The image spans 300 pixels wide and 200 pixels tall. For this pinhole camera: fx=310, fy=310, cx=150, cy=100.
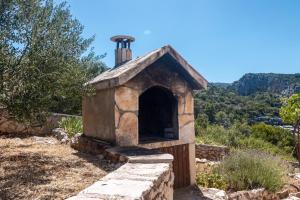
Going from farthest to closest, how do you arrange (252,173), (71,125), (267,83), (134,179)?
(267,83) → (71,125) → (252,173) → (134,179)

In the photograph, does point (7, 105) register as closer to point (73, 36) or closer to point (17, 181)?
A: point (17, 181)

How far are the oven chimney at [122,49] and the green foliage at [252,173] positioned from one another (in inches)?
175

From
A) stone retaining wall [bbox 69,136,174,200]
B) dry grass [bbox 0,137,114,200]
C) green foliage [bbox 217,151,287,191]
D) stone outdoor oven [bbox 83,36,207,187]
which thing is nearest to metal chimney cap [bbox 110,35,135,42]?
stone outdoor oven [bbox 83,36,207,187]

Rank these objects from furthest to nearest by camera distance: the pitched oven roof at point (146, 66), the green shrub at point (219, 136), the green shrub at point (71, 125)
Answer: the green shrub at point (219, 136) → the green shrub at point (71, 125) → the pitched oven roof at point (146, 66)

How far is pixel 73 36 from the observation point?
675 cm

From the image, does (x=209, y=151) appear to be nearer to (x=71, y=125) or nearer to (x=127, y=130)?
(x=71, y=125)

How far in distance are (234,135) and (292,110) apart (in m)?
6.55

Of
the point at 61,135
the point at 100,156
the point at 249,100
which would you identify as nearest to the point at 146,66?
the point at 100,156

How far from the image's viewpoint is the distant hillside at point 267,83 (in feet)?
158

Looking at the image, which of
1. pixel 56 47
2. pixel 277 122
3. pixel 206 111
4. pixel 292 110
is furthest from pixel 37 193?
pixel 277 122

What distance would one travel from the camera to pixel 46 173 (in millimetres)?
5953

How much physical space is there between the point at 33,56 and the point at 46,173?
2232 mm

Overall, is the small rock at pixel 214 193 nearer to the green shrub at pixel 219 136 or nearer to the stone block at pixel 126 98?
the stone block at pixel 126 98

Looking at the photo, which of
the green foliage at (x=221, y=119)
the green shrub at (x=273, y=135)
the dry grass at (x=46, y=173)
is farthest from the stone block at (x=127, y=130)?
the green foliage at (x=221, y=119)
